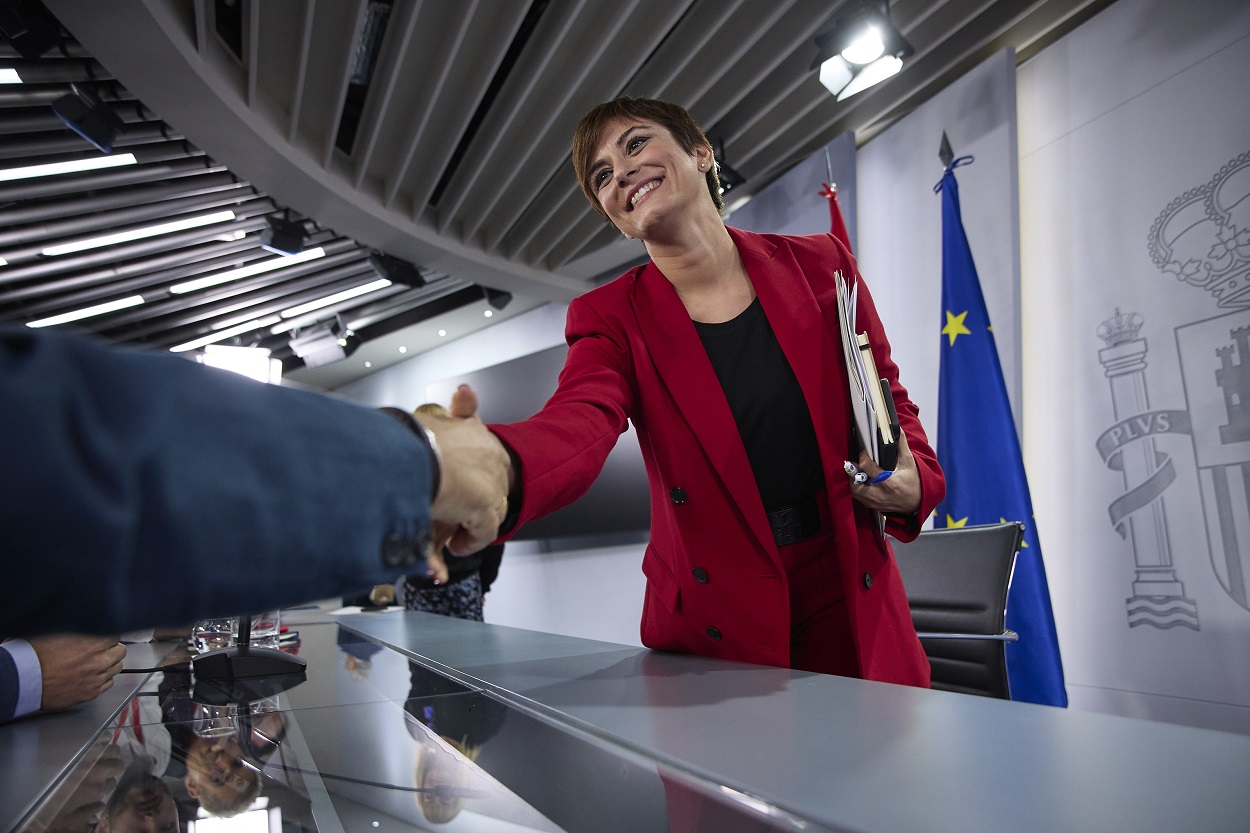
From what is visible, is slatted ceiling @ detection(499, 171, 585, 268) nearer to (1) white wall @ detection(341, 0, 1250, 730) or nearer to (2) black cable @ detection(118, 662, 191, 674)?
(1) white wall @ detection(341, 0, 1250, 730)

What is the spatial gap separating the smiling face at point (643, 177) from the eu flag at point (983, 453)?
7.64ft

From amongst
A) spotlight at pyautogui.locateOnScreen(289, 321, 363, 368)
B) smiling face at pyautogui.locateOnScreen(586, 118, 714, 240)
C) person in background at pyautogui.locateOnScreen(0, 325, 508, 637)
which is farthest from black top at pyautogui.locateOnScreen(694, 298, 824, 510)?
spotlight at pyautogui.locateOnScreen(289, 321, 363, 368)

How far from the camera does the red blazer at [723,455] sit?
1117 mm

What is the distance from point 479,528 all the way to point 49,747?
20.4 inches

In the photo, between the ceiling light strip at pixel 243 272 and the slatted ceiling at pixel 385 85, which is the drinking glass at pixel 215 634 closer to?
the slatted ceiling at pixel 385 85

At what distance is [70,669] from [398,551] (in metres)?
0.73

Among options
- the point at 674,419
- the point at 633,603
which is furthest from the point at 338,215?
the point at 674,419

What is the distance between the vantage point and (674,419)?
123cm

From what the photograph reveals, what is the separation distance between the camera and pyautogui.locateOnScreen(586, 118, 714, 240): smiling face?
1.32m

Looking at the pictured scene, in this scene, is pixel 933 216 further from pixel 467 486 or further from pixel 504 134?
pixel 467 486

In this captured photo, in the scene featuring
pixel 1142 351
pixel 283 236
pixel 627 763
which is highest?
→ pixel 283 236

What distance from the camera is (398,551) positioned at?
1.64 feet

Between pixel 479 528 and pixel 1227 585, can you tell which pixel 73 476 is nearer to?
pixel 479 528

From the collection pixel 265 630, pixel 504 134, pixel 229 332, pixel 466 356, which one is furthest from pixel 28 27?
pixel 466 356
